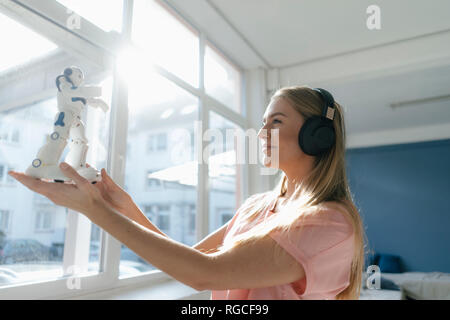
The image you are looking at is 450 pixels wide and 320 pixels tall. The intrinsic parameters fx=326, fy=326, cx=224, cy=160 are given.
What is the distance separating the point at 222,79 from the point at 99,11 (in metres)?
1.42

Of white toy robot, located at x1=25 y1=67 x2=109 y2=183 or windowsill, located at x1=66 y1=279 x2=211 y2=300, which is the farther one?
windowsill, located at x1=66 y1=279 x2=211 y2=300

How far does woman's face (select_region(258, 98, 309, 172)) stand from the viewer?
2.71 ft

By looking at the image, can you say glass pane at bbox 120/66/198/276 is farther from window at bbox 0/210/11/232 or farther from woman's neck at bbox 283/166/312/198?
woman's neck at bbox 283/166/312/198

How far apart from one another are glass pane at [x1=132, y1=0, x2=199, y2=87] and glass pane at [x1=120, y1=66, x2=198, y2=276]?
0.47 ft

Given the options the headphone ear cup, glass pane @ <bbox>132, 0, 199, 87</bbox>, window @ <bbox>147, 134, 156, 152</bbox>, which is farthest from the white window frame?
the headphone ear cup

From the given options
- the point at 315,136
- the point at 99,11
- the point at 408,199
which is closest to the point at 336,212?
the point at 315,136

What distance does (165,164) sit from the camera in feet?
7.43

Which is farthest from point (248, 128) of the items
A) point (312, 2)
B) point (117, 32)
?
point (117, 32)

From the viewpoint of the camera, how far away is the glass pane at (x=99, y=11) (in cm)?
140

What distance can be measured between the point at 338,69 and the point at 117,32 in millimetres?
1918

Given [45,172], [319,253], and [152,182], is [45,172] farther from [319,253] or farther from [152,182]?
[152,182]

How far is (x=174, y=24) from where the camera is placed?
224 cm

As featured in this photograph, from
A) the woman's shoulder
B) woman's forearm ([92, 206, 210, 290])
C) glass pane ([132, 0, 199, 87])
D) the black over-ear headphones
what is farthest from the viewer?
glass pane ([132, 0, 199, 87])
